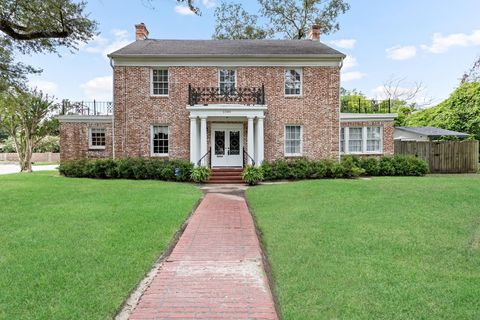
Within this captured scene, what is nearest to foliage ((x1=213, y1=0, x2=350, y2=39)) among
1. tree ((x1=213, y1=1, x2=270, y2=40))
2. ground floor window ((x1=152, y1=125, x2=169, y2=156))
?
tree ((x1=213, y1=1, x2=270, y2=40))

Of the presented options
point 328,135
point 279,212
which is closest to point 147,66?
point 328,135

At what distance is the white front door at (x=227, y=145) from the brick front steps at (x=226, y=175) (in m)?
0.92

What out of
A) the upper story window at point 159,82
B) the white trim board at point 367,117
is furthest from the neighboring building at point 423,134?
the upper story window at point 159,82

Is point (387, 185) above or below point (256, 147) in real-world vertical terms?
below

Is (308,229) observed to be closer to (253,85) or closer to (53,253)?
(53,253)

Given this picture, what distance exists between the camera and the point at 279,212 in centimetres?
909

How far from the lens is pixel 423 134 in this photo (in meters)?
23.3

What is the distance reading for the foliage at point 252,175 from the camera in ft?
53.2

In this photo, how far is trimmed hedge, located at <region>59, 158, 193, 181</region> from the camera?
55.8ft

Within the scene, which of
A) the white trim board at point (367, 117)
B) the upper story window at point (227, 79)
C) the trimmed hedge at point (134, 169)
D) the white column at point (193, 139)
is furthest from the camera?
the white trim board at point (367, 117)

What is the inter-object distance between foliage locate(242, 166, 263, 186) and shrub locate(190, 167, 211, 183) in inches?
74.6

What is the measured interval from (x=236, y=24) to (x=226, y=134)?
19.6 meters

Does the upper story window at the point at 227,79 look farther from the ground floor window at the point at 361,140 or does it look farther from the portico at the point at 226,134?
the ground floor window at the point at 361,140

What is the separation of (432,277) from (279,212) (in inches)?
187
